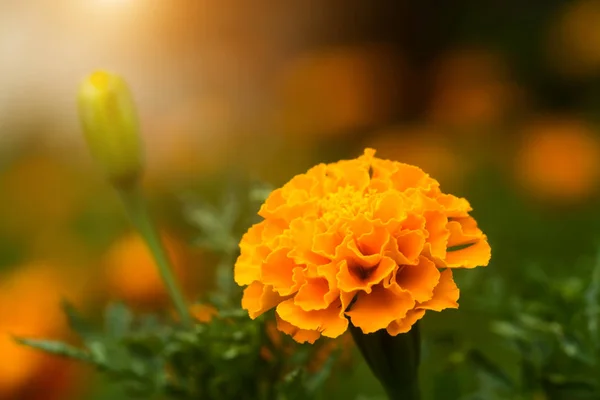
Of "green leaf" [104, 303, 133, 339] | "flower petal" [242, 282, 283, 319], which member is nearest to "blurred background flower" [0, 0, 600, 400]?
"green leaf" [104, 303, 133, 339]

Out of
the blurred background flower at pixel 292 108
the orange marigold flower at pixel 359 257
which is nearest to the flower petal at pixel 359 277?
the orange marigold flower at pixel 359 257

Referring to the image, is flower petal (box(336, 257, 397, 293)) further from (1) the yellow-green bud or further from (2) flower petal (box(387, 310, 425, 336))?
(1) the yellow-green bud

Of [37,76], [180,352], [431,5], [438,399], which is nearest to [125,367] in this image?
[180,352]

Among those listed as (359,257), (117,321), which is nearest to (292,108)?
(117,321)

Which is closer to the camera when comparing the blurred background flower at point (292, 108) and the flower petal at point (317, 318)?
the flower petal at point (317, 318)

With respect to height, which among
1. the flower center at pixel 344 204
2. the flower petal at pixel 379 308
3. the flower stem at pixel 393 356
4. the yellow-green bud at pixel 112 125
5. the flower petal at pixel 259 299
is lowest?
the flower stem at pixel 393 356

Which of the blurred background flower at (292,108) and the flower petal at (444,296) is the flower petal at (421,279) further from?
the blurred background flower at (292,108)
